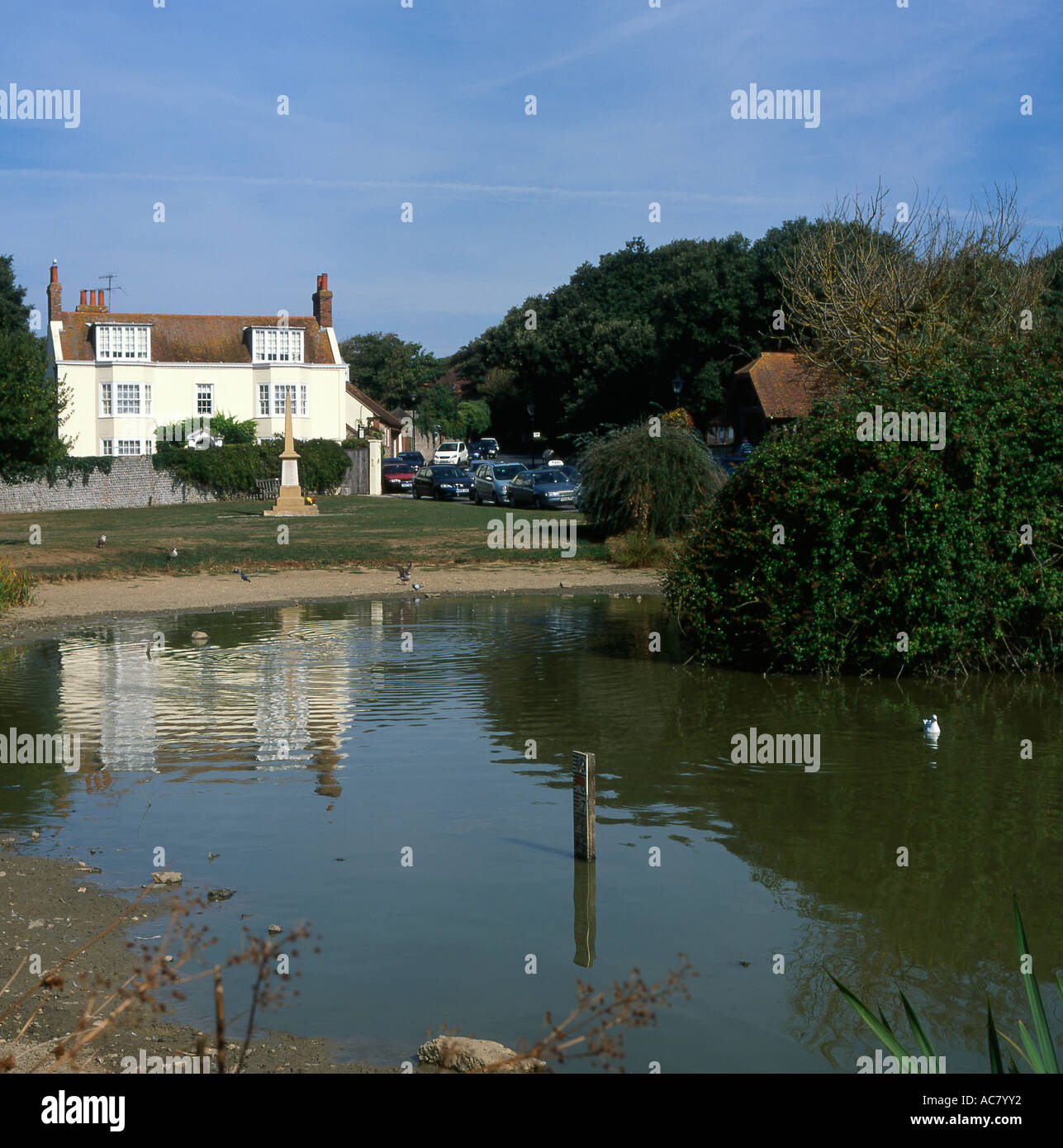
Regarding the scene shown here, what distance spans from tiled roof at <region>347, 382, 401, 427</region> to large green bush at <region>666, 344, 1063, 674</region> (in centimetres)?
5558

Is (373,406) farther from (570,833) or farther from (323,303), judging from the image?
(570,833)

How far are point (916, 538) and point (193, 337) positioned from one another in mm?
54945

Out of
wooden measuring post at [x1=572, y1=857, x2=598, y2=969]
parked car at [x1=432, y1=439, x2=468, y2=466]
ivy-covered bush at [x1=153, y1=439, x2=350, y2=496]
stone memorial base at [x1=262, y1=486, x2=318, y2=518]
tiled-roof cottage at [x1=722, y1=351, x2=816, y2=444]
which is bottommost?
wooden measuring post at [x1=572, y1=857, x2=598, y2=969]

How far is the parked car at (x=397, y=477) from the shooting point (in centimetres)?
5972

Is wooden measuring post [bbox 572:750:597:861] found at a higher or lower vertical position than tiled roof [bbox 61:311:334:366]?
lower

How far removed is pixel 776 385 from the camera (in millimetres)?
54500

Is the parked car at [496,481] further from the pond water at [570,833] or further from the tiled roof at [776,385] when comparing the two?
the pond water at [570,833]

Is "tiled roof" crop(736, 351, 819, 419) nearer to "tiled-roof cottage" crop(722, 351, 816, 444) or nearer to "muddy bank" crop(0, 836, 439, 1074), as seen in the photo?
"tiled-roof cottage" crop(722, 351, 816, 444)

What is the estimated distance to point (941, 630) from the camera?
13523mm

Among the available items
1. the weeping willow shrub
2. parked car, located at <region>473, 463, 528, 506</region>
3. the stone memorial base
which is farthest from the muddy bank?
parked car, located at <region>473, 463, 528, 506</region>

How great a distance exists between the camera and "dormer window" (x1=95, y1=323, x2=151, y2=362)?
60250mm

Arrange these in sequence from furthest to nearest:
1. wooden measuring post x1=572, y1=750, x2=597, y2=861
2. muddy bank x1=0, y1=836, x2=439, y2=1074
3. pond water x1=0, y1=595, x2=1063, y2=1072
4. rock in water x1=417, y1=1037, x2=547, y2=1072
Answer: wooden measuring post x1=572, y1=750, x2=597, y2=861
pond water x1=0, y1=595, x2=1063, y2=1072
muddy bank x1=0, y1=836, x2=439, y2=1074
rock in water x1=417, y1=1037, x2=547, y2=1072

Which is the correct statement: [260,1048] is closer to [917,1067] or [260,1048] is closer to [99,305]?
[917,1067]
